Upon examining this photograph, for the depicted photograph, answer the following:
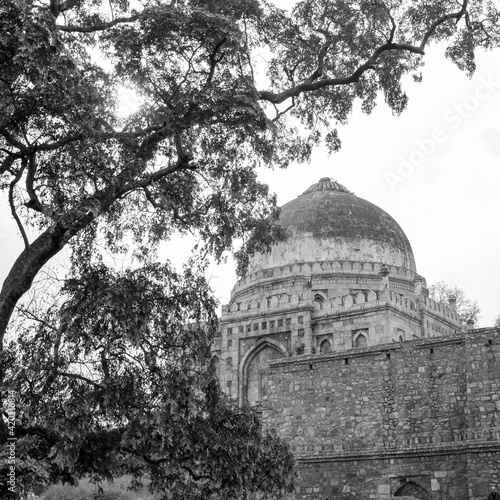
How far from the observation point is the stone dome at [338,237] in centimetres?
3278

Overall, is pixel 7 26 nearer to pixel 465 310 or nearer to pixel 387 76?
pixel 387 76

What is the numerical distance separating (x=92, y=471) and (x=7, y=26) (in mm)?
5641

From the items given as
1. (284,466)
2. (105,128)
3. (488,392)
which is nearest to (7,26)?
(105,128)

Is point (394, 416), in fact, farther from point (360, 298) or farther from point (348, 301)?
point (348, 301)

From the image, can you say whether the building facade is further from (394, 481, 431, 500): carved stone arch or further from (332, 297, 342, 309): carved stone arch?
(332, 297, 342, 309): carved stone arch

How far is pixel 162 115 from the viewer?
35.9ft

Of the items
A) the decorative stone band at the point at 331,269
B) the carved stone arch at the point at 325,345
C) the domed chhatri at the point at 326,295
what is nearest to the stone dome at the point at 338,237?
the domed chhatri at the point at 326,295

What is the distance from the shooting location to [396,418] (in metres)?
16.0

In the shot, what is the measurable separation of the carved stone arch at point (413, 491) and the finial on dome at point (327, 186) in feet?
76.5

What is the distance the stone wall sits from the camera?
14.8m

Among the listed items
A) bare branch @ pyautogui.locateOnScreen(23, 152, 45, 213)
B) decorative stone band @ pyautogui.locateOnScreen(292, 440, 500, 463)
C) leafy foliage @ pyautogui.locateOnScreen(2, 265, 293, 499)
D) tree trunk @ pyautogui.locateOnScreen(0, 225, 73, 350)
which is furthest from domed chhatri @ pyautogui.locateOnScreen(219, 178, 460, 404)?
tree trunk @ pyautogui.locateOnScreen(0, 225, 73, 350)

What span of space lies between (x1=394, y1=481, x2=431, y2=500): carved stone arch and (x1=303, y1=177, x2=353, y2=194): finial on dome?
76.5ft

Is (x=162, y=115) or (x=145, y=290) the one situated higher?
(x=162, y=115)

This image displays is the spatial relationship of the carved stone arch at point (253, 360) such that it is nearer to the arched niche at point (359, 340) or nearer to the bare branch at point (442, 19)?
the arched niche at point (359, 340)
